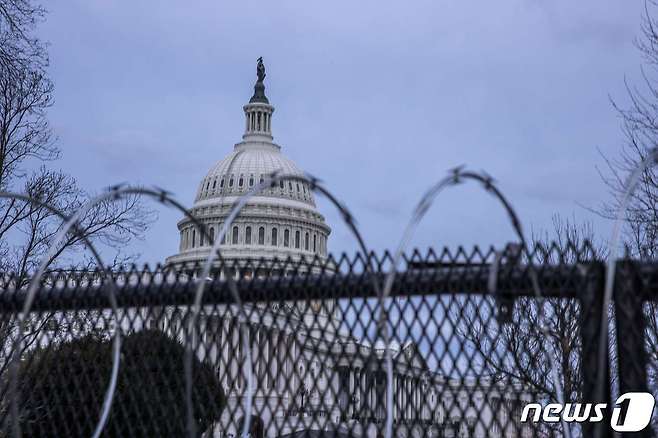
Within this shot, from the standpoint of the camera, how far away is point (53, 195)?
26.5 metres

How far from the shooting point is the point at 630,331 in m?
4.37

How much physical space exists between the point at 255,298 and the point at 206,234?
43cm

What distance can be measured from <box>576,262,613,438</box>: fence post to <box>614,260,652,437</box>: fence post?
0.22ft

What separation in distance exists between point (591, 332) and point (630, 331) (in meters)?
0.16

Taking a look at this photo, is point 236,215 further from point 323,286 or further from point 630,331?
point 630,331

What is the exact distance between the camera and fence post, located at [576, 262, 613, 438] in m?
4.39

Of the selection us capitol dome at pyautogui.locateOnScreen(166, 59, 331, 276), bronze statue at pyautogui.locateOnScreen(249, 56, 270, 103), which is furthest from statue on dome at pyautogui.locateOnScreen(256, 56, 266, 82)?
us capitol dome at pyautogui.locateOnScreen(166, 59, 331, 276)

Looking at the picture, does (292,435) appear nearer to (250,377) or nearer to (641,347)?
(250,377)

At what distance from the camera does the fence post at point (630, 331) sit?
4.36m

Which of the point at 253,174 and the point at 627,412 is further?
the point at 253,174

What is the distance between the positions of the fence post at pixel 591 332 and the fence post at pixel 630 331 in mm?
67

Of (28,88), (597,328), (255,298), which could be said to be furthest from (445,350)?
(28,88)

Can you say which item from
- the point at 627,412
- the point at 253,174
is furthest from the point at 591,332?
the point at 253,174

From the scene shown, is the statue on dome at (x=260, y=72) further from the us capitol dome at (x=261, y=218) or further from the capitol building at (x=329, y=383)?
the capitol building at (x=329, y=383)
